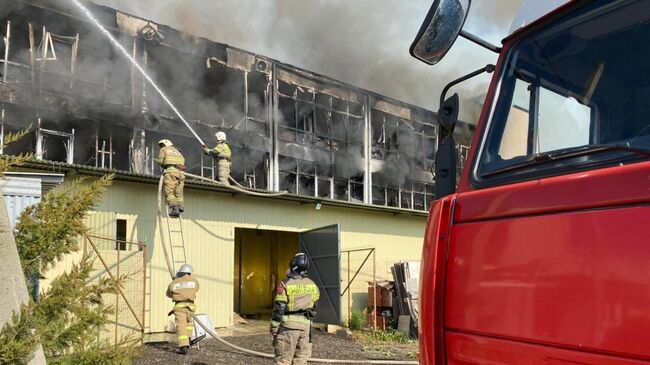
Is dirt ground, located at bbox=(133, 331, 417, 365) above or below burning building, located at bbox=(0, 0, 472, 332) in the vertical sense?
below

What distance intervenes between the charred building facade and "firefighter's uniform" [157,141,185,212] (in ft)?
4.91

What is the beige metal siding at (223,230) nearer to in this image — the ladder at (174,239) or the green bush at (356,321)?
the ladder at (174,239)

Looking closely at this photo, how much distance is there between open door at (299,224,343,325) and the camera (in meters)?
13.2

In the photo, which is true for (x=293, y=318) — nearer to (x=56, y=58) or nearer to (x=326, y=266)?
(x=326, y=266)

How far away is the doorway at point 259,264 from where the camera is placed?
17484 mm

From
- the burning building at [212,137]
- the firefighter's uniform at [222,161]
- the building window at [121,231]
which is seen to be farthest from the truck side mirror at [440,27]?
the building window at [121,231]

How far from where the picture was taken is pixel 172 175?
10562 millimetres

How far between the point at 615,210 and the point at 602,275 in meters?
0.18

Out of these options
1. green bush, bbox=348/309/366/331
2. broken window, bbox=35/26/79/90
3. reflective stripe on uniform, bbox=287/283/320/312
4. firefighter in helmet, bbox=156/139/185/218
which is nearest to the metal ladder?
firefighter in helmet, bbox=156/139/185/218

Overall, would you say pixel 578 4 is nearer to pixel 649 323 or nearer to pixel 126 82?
pixel 649 323

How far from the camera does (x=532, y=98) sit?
2.12 metres

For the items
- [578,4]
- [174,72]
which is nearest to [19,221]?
[578,4]

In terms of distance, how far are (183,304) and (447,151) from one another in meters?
7.83

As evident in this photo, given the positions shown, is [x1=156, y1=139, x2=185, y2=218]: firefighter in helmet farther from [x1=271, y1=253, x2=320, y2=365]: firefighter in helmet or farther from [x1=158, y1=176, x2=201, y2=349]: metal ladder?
[x1=271, y1=253, x2=320, y2=365]: firefighter in helmet
